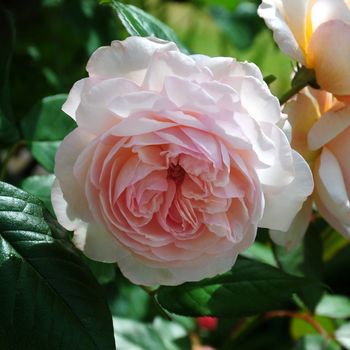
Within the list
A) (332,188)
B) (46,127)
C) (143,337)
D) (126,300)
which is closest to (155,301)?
(332,188)

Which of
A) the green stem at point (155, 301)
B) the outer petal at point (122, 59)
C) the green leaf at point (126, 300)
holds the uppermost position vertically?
the outer petal at point (122, 59)

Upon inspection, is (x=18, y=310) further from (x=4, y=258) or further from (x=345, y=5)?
(x=345, y=5)

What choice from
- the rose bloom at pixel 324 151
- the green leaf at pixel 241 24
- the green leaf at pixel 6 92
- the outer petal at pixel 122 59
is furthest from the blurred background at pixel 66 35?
the outer petal at pixel 122 59

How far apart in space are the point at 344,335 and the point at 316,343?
0.04 meters

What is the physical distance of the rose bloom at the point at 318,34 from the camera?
1.99 ft

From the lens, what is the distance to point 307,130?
2.23 ft

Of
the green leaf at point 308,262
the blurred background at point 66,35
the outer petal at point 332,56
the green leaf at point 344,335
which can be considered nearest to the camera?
the outer petal at point 332,56

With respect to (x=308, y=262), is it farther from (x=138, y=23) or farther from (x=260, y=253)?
(x=138, y=23)

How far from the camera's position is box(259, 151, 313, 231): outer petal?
55cm

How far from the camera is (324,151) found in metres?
0.65

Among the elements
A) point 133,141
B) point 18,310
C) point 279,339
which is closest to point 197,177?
point 133,141

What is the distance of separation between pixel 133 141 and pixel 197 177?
5 cm

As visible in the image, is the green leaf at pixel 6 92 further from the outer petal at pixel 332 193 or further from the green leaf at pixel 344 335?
the green leaf at pixel 344 335

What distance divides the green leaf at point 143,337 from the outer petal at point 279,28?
20.4 inches
